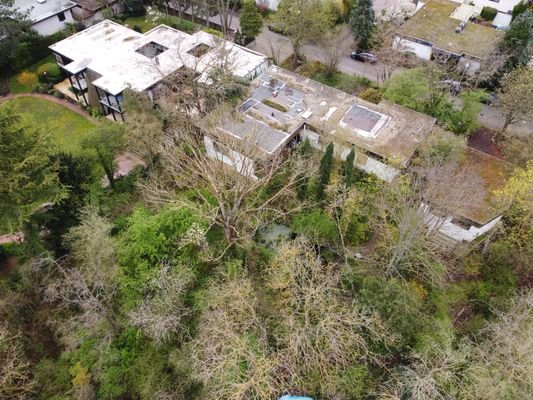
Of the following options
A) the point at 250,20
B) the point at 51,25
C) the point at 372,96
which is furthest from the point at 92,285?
the point at 51,25

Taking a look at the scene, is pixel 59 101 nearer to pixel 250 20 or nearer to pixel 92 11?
pixel 92 11

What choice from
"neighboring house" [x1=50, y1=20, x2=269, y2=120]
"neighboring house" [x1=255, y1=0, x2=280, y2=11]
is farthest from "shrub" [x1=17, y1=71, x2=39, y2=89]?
"neighboring house" [x1=255, y1=0, x2=280, y2=11]

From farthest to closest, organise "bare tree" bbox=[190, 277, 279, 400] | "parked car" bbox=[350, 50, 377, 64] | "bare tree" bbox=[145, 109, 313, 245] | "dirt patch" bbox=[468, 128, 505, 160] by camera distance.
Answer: "parked car" bbox=[350, 50, 377, 64], "dirt patch" bbox=[468, 128, 505, 160], "bare tree" bbox=[145, 109, 313, 245], "bare tree" bbox=[190, 277, 279, 400]

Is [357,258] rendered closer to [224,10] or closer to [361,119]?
[361,119]

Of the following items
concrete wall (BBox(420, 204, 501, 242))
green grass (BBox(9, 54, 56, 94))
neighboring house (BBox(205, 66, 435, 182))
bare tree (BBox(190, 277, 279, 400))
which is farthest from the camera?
green grass (BBox(9, 54, 56, 94))

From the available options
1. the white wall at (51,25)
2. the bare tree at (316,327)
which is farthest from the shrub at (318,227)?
the white wall at (51,25)

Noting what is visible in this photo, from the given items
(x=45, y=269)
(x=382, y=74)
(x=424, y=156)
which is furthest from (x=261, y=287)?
(x=382, y=74)

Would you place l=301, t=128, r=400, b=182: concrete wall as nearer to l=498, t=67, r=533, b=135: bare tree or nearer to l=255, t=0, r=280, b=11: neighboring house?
l=498, t=67, r=533, b=135: bare tree
